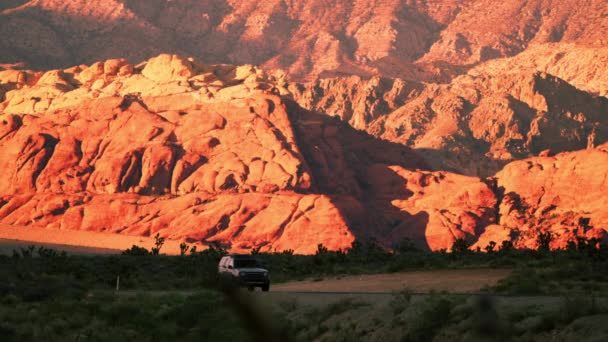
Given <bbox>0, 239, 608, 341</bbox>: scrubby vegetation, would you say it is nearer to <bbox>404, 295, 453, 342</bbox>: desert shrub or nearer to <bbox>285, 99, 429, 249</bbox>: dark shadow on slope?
<bbox>404, 295, 453, 342</bbox>: desert shrub

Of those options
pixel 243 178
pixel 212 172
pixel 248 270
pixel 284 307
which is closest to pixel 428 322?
pixel 284 307

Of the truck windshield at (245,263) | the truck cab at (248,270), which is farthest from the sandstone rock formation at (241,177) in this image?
the truck cab at (248,270)

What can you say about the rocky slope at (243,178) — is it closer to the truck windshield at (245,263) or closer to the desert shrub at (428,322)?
the truck windshield at (245,263)

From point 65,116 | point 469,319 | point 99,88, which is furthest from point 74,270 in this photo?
point 99,88

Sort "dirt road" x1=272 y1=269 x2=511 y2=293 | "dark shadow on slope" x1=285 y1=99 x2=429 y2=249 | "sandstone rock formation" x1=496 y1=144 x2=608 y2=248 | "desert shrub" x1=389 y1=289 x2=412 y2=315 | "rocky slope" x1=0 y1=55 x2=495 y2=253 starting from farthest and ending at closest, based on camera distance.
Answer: "dark shadow on slope" x1=285 y1=99 x2=429 y2=249, "rocky slope" x1=0 y1=55 x2=495 y2=253, "sandstone rock formation" x1=496 y1=144 x2=608 y2=248, "dirt road" x1=272 y1=269 x2=511 y2=293, "desert shrub" x1=389 y1=289 x2=412 y2=315

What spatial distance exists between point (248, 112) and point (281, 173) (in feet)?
48.5

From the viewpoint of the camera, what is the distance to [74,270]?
55.5 m

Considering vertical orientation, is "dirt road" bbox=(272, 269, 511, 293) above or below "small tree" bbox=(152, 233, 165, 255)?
above

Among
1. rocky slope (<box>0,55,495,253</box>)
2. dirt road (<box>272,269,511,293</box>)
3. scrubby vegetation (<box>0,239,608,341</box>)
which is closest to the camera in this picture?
scrubby vegetation (<box>0,239,608,341</box>)

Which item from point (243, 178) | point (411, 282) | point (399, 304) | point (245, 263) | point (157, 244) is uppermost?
point (243, 178)

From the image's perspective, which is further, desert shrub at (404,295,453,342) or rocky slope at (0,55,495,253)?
rocky slope at (0,55,495,253)

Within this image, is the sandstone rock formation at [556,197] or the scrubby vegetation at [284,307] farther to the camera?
the sandstone rock formation at [556,197]

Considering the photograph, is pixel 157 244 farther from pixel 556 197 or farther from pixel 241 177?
pixel 556 197

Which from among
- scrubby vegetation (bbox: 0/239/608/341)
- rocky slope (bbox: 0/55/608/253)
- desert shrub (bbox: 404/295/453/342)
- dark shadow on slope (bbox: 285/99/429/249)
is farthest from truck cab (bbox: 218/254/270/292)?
dark shadow on slope (bbox: 285/99/429/249)
